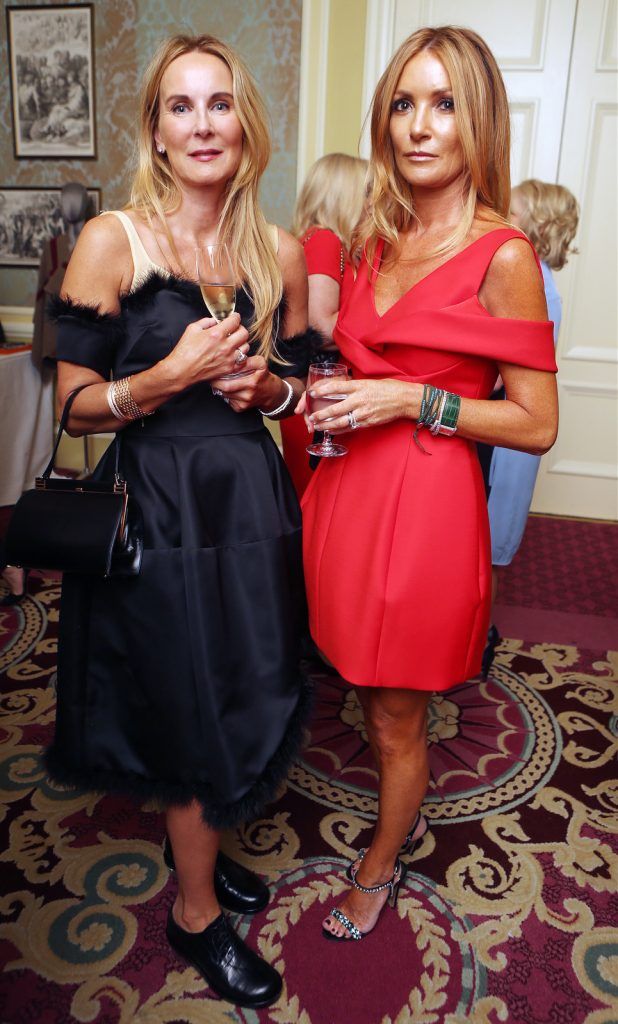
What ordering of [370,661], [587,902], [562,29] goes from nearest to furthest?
[370,661] < [587,902] < [562,29]

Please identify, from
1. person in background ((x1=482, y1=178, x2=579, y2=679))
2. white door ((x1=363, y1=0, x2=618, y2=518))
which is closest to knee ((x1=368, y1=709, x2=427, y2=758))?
person in background ((x1=482, y1=178, x2=579, y2=679))

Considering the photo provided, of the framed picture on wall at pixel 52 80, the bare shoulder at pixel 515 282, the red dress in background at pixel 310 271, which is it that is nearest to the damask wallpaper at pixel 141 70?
the framed picture on wall at pixel 52 80

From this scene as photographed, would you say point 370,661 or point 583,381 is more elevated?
point 583,381

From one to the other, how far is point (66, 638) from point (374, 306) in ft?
2.90

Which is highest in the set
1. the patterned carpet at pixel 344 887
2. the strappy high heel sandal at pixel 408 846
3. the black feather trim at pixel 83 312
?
the black feather trim at pixel 83 312

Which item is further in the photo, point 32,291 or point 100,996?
point 32,291

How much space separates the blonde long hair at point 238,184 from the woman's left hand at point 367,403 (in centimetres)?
25

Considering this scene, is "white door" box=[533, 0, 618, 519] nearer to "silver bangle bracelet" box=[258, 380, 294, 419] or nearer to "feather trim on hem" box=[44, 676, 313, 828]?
"silver bangle bracelet" box=[258, 380, 294, 419]

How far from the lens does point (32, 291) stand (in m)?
5.05

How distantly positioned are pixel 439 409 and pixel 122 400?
576mm

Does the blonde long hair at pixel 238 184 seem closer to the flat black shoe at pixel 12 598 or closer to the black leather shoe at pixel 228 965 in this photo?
the black leather shoe at pixel 228 965

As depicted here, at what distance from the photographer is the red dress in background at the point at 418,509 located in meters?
1.34

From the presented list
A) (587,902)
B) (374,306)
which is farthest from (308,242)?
(587,902)

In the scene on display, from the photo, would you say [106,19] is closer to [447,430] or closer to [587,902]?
[447,430]
